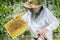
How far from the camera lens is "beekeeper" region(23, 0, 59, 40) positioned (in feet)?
5.79

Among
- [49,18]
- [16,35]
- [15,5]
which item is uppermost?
[15,5]

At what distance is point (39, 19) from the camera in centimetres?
178

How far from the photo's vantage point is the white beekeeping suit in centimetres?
176

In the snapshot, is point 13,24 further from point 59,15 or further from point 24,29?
point 59,15

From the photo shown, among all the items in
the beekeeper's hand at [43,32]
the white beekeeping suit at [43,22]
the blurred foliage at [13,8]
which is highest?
Result: the blurred foliage at [13,8]

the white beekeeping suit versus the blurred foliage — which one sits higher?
the blurred foliage

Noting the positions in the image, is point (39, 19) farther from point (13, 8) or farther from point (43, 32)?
point (13, 8)

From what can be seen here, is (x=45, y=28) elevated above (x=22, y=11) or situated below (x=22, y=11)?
below

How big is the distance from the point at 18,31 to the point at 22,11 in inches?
6.5

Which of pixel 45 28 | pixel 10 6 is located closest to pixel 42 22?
pixel 45 28

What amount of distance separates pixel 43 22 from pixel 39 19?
4cm

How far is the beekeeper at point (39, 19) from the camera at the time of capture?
1764 mm

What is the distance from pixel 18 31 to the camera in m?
1.79

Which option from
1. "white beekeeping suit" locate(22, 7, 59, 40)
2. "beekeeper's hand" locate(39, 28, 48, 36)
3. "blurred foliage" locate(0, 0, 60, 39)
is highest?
"blurred foliage" locate(0, 0, 60, 39)
